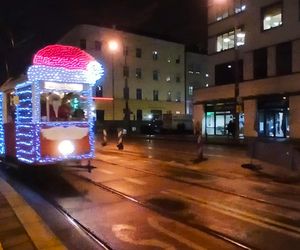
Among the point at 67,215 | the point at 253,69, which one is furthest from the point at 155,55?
the point at 67,215

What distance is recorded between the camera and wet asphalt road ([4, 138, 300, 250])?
6.87 meters

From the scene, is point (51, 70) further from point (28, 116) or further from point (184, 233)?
point (184, 233)

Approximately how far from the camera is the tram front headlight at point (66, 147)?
12.5m

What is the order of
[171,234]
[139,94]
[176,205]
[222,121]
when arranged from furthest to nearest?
1. [139,94]
2. [222,121]
3. [176,205]
4. [171,234]

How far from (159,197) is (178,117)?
48.1 meters

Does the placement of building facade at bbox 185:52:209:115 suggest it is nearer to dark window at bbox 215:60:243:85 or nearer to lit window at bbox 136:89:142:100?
lit window at bbox 136:89:142:100

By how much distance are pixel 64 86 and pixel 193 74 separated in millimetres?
67173

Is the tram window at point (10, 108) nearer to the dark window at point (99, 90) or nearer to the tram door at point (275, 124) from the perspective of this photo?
the tram door at point (275, 124)

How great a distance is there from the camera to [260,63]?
3847 cm

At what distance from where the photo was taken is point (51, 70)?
12.4m

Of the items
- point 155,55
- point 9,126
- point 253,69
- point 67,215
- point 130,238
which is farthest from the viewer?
point 155,55

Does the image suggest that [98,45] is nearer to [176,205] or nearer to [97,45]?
[97,45]

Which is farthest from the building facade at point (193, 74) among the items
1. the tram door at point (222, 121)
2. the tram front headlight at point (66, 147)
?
the tram front headlight at point (66, 147)

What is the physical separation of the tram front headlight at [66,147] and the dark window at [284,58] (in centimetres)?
2634
